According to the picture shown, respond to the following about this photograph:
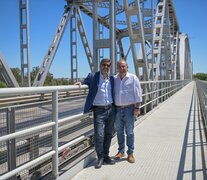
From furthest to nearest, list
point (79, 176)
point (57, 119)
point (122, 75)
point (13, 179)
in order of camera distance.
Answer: point (122, 75)
point (79, 176)
point (57, 119)
point (13, 179)

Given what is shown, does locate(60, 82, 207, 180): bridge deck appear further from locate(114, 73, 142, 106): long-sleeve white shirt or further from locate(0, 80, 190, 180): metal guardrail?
locate(114, 73, 142, 106): long-sleeve white shirt

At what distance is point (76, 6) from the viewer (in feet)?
71.1

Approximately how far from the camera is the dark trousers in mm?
4672

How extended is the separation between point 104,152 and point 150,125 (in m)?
3.99

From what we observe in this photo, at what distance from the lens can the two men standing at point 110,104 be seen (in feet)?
15.3

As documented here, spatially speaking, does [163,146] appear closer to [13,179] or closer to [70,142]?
[70,142]

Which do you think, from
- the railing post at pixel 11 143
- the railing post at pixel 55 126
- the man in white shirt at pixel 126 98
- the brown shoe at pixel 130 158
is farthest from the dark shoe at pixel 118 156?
the railing post at pixel 11 143

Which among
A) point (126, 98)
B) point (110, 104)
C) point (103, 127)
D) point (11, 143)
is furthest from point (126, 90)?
point (11, 143)

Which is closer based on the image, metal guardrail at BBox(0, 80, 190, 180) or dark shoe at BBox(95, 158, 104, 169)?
metal guardrail at BBox(0, 80, 190, 180)

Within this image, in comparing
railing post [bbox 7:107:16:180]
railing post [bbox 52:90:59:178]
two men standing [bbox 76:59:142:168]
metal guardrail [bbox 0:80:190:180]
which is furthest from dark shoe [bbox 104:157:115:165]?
railing post [bbox 7:107:16:180]

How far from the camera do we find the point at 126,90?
496 centimetres

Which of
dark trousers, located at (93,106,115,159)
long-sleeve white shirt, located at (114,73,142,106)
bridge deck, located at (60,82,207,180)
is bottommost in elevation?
bridge deck, located at (60,82,207,180)

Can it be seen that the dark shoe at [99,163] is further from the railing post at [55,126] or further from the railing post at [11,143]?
the railing post at [11,143]

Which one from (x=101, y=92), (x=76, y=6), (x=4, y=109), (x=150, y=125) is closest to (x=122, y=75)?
(x=101, y=92)
